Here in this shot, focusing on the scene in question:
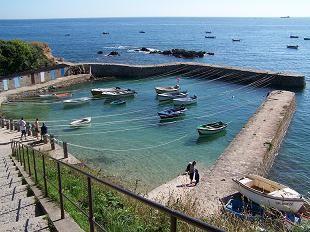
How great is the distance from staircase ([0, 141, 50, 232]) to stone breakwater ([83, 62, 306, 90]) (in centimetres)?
4105

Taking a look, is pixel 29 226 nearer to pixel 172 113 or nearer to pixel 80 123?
pixel 80 123

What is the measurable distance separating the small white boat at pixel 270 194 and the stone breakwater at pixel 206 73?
107ft

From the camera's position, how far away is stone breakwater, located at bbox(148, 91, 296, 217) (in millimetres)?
15758

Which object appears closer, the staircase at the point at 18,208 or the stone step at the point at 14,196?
the staircase at the point at 18,208

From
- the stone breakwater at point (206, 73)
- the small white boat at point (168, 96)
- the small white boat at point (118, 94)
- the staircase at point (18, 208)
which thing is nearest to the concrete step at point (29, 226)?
the staircase at point (18, 208)

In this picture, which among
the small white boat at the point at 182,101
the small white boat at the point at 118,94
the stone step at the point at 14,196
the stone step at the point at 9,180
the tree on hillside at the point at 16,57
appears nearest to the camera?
the stone step at the point at 14,196

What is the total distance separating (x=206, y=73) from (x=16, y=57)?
81.0 ft

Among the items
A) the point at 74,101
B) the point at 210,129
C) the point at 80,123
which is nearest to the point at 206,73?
the point at 74,101

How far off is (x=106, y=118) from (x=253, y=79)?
22.8 metres

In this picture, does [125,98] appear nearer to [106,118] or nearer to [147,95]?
[147,95]

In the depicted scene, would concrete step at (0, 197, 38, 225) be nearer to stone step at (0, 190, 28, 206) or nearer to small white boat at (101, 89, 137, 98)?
stone step at (0, 190, 28, 206)

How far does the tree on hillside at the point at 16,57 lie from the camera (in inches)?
1866

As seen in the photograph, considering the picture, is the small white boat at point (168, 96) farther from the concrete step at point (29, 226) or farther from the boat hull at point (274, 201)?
the concrete step at point (29, 226)

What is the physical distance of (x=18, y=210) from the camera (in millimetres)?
6883
